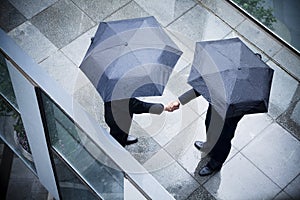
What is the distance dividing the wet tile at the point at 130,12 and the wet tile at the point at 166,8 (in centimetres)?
8

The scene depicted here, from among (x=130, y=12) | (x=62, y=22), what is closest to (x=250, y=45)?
(x=130, y=12)

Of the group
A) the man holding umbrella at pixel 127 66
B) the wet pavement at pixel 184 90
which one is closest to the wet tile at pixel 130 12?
the wet pavement at pixel 184 90

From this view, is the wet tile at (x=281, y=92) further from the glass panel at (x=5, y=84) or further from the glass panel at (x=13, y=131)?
the glass panel at (x=5, y=84)

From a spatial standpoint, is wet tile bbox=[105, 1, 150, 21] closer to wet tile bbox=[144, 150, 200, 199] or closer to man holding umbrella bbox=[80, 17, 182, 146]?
man holding umbrella bbox=[80, 17, 182, 146]

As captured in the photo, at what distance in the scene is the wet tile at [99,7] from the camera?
29.2 ft

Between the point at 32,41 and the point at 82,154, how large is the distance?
3.31m

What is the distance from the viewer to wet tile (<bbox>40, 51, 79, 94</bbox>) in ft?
27.2

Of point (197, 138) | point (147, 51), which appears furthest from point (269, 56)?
point (147, 51)

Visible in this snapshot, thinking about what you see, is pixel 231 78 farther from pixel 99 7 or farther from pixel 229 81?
pixel 99 7

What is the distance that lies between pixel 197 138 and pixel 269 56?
6.19ft

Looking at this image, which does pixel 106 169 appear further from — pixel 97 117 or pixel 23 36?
pixel 23 36

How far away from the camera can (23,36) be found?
8727mm

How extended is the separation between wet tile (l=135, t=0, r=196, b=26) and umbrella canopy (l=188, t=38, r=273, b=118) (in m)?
2.30

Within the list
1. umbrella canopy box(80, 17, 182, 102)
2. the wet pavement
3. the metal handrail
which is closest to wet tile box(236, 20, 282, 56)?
the wet pavement
